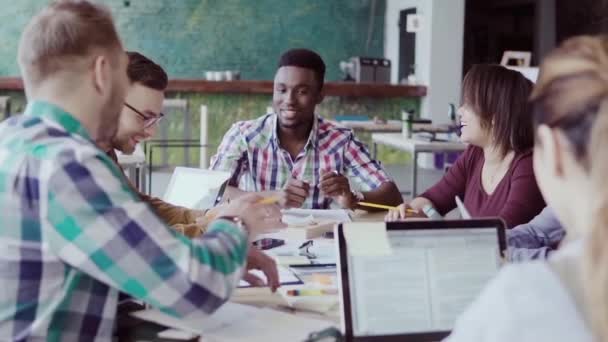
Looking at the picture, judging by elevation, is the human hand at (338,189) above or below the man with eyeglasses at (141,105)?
below

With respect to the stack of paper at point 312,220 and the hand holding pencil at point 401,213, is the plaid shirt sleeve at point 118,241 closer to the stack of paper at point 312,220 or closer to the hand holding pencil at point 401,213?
the stack of paper at point 312,220

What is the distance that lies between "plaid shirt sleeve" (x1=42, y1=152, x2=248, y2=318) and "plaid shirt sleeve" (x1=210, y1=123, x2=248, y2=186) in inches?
70.2

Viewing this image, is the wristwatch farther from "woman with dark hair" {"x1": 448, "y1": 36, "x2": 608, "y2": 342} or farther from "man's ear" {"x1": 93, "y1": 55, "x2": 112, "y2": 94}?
"woman with dark hair" {"x1": 448, "y1": 36, "x2": 608, "y2": 342}

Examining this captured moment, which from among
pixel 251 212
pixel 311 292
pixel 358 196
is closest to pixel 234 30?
pixel 358 196

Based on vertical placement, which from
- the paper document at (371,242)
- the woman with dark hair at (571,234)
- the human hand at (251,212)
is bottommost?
the paper document at (371,242)

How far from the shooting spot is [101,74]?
1188mm

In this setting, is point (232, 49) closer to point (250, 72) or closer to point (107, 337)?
point (250, 72)

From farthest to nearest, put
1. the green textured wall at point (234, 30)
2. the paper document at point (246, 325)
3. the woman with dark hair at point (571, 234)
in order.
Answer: the green textured wall at point (234, 30) < the paper document at point (246, 325) < the woman with dark hair at point (571, 234)

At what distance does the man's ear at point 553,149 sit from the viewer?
85 cm

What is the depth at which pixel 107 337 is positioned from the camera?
1.21 m

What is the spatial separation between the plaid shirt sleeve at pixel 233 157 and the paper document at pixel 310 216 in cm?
52

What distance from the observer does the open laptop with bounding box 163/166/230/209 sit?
2312 mm

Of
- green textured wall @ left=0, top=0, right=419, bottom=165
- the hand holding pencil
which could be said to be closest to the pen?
the hand holding pencil

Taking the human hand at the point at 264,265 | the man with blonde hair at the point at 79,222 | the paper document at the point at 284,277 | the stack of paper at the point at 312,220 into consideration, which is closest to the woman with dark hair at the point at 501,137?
A: the stack of paper at the point at 312,220
